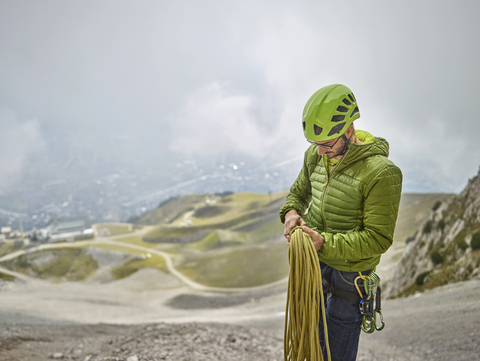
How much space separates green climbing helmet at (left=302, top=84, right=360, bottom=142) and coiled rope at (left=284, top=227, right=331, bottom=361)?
78cm

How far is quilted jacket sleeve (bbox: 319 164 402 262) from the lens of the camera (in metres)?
2.02

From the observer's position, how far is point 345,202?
2236 mm

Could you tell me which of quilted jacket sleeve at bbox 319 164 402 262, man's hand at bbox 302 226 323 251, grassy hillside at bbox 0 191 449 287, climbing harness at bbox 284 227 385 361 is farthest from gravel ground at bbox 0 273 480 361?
grassy hillside at bbox 0 191 449 287

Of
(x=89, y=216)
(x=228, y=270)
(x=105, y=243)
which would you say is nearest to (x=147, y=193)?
(x=89, y=216)

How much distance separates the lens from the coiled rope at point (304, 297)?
2193mm

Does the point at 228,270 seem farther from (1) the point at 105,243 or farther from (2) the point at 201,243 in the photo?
(1) the point at 105,243

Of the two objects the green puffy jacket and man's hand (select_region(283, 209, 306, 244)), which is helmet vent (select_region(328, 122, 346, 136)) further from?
man's hand (select_region(283, 209, 306, 244))

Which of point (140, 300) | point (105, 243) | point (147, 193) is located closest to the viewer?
point (140, 300)

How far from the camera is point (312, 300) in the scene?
224 cm

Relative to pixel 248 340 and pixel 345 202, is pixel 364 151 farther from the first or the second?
pixel 248 340

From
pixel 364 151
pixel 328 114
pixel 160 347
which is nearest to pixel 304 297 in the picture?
pixel 364 151

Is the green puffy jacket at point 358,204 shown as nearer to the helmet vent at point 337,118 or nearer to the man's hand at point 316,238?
Answer: the man's hand at point 316,238

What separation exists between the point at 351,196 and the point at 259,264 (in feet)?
163

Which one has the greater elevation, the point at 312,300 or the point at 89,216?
the point at 89,216
